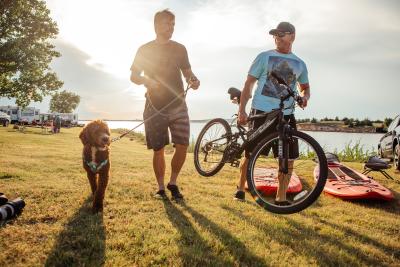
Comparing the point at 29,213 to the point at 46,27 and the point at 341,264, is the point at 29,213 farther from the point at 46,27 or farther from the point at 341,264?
the point at 46,27

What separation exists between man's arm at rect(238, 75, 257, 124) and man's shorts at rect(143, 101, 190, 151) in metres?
0.95

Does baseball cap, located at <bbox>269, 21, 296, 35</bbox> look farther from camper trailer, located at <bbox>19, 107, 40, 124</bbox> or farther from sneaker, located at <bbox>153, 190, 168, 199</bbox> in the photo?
camper trailer, located at <bbox>19, 107, 40, 124</bbox>

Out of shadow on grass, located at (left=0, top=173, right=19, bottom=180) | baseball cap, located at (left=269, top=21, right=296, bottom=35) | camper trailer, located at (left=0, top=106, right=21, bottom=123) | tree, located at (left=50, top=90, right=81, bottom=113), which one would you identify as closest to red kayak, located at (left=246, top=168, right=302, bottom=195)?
baseball cap, located at (left=269, top=21, right=296, bottom=35)

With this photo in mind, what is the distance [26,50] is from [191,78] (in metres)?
25.7

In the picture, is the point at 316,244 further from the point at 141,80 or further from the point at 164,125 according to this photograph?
the point at 141,80

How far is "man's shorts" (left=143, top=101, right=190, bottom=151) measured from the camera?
5625mm

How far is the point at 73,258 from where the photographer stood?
309 cm

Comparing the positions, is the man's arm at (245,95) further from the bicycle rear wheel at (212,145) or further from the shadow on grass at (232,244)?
the shadow on grass at (232,244)

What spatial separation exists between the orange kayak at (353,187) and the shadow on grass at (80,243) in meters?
4.79

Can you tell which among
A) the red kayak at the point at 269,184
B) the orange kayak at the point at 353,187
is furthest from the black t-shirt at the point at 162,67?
the orange kayak at the point at 353,187

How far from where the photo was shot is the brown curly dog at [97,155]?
4.57 meters

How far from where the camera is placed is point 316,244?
3912 mm

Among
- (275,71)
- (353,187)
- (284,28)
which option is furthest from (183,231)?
(353,187)

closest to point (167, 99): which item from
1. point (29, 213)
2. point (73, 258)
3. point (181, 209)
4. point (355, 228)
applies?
point (181, 209)
